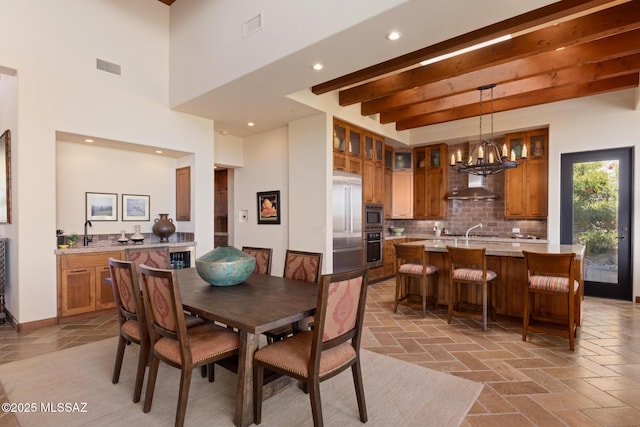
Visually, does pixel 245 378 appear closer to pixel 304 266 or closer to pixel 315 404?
pixel 315 404

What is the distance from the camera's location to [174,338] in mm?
1919

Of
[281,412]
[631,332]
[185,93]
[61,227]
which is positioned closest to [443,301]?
[631,332]

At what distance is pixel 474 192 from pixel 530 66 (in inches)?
120

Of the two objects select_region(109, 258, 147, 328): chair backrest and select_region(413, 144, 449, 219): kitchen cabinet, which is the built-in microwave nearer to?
select_region(413, 144, 449, 219): kitchen cabinet

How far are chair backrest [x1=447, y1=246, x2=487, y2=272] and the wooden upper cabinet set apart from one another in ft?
12.7

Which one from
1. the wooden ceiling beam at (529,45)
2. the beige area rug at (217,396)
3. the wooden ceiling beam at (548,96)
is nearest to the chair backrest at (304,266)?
the beige area rug at (217,396)

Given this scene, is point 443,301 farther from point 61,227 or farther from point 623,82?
point 61,227

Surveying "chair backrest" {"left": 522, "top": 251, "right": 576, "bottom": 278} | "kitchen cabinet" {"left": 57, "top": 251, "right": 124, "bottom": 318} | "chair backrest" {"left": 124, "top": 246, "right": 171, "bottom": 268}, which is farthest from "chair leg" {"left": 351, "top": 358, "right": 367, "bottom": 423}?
"kitchen cabinet" {"left": 57, "top": 251, "right": 124, "bottom": 318}

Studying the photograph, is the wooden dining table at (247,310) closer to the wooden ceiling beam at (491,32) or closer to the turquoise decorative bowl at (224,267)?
the turquoise decorative bowl at (224,267)

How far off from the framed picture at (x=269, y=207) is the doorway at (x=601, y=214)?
4.76m

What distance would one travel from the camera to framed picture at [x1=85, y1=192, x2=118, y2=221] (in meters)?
4.69

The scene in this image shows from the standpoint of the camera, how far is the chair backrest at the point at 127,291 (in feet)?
7.04

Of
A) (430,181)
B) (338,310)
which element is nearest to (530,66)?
(430,181)

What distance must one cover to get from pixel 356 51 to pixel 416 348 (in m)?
2.86
